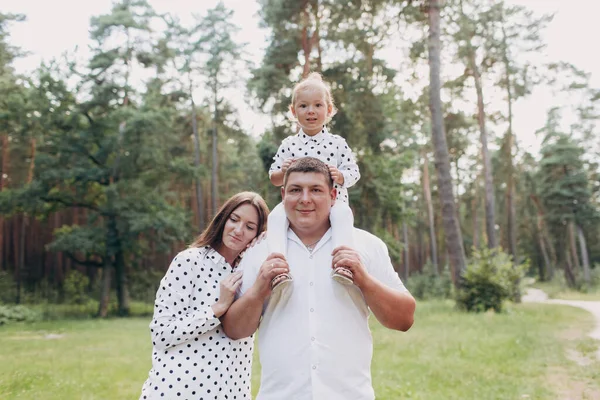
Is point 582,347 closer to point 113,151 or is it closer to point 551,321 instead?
point 551,321

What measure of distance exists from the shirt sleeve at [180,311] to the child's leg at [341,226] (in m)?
0.77

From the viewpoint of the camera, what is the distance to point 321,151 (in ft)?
12.4

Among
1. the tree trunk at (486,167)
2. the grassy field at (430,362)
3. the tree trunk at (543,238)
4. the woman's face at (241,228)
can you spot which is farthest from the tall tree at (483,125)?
the woman's face at (241,228)

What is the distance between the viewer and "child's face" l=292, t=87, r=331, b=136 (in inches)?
148

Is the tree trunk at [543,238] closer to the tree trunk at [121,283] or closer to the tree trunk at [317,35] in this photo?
the tree trunk at [317,35]

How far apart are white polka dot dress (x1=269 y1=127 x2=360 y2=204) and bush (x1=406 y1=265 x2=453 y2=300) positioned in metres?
26.9

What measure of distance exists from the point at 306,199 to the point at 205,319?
83 centimetres

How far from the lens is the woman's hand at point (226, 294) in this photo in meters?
2.57

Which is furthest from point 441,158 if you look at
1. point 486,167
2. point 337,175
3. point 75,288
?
point 75,288

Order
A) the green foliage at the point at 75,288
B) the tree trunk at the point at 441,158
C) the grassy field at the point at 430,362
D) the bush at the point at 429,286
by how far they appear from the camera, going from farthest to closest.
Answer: the bush at the point at 429,286 < the green foliage at the point at 75,288 < the tree trunk at the point at 441,158 < the grassy field at the point at 430,362

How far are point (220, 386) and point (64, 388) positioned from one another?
6062 millimetres

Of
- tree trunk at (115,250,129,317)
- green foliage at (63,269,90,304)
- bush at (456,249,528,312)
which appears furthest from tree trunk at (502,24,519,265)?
green foliage at (63,269,90,304)

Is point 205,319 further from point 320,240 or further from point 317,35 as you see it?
point 317,35

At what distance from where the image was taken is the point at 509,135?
27.4 m
